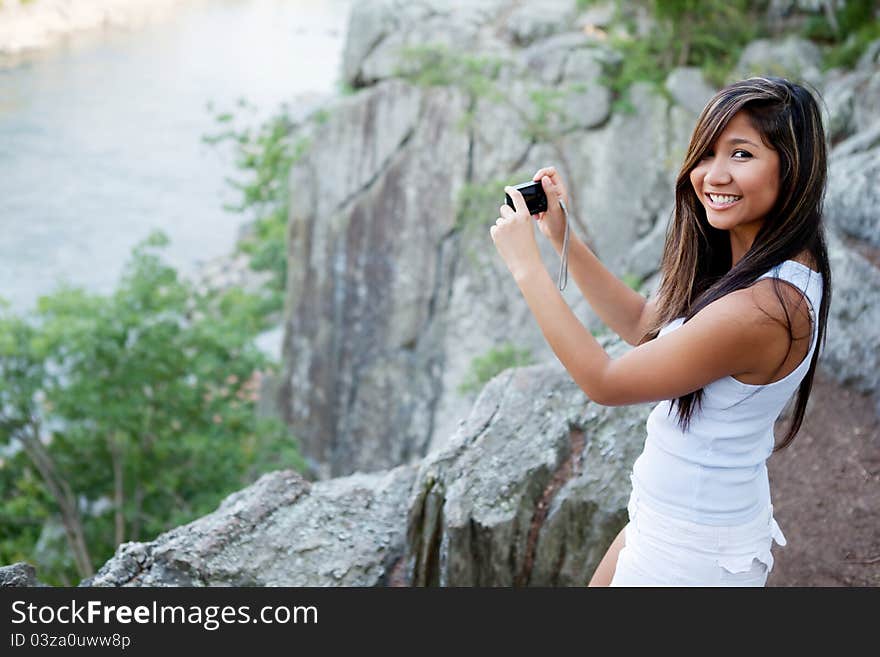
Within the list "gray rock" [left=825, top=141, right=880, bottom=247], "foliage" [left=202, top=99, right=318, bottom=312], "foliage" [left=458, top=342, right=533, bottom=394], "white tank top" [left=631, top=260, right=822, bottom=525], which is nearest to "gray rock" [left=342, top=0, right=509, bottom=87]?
"foliage" [left=202, top=99, right=318, bottom=312]

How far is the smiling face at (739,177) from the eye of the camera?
66.0 inches

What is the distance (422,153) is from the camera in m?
12.6

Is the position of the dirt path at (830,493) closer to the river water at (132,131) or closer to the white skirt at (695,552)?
the white skirt at (695,552)

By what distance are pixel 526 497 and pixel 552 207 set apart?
1.66 metres

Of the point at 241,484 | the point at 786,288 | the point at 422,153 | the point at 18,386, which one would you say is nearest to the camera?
the point at 786,288

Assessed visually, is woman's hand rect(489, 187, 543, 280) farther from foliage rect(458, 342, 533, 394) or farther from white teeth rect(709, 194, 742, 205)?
foliage rect(458, 342, 533, 394)

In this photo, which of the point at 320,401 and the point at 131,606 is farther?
the point at 320,401

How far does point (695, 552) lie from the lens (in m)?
1.76

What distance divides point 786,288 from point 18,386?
936 centimetres

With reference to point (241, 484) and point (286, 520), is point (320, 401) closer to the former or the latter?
point (241, 484)

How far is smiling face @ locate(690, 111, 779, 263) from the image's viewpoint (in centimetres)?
168

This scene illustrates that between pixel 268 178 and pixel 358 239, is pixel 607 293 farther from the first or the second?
pixel 268 178

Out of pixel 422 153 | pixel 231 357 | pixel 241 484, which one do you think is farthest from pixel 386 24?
pixel 241 484

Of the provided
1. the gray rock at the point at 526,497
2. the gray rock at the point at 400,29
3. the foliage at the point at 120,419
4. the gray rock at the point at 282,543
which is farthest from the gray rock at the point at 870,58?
the gray rock at the point at 282,543
